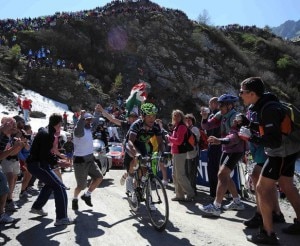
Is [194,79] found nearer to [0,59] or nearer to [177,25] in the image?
[177,25]

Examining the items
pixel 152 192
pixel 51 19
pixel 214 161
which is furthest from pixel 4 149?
pixel 51 19

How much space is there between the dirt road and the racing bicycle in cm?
20

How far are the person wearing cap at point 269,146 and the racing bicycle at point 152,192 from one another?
4.48ft

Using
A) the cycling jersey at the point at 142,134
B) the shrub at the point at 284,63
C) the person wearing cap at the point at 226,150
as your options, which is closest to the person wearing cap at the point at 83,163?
the cycling jersey at the point at 142,134

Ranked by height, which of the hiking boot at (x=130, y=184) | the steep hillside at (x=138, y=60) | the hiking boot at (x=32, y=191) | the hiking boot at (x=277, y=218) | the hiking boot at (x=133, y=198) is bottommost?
the hiking boot at (x=277, y=218)

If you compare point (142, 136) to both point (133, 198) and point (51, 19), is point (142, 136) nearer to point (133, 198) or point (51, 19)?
point (133, 198)

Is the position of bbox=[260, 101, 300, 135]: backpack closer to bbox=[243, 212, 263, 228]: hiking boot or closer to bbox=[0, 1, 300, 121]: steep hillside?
bbox=[243, 212, 263, 228]: hiking boot

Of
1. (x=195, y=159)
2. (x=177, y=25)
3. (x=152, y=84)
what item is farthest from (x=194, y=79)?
(x=195, y=159)

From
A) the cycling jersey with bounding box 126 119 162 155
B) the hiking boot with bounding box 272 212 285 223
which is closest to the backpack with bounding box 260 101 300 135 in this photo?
the hiking boot with bounding box 272 212 285 223

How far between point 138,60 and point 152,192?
4840 cm

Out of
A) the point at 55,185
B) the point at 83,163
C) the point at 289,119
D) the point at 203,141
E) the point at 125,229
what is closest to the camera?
the point at 289,119

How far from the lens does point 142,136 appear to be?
24.1ft

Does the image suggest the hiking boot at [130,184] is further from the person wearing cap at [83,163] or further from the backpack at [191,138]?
the backpack at [191,138]

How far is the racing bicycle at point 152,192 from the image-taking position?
615 centimetres
